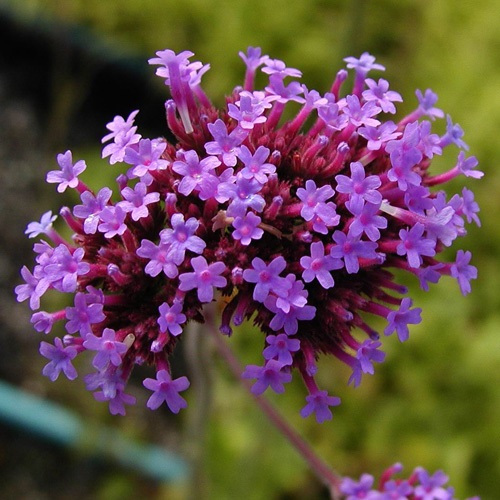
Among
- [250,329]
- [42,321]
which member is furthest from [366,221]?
[250,329]

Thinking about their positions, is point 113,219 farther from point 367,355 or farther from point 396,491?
point 396,491

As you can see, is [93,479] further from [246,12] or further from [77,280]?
[246,12]

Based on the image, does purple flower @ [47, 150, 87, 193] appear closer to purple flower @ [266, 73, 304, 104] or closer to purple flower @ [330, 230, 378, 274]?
purple flower @ [266, 73, 304, 104]

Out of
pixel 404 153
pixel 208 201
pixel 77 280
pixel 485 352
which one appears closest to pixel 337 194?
pixel 404 153

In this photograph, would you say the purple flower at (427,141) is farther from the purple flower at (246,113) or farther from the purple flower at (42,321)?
the purple flower at (42,321)

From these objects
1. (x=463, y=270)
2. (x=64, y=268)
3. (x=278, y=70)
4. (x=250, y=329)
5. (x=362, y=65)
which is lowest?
(x=64, y=268)

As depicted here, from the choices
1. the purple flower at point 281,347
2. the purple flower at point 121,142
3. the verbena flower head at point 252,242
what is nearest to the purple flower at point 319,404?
the verbena flower head at point 252,242

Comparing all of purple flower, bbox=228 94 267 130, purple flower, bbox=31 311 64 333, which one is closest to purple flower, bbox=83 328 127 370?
purple flower, bbox=31 311 64 333
